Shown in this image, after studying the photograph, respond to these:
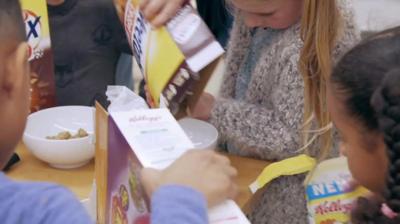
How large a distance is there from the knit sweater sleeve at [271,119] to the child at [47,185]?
407mm

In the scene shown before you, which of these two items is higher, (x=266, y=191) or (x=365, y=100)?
(x=365, y=100)

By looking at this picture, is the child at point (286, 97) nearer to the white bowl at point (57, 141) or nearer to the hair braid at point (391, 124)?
the white bowl at point (57, 141)

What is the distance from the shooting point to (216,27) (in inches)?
75.6

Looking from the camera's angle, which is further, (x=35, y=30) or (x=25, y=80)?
(x=35, y=30)

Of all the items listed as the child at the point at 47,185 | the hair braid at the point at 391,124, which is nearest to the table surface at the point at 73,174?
the child at the point at 47,185

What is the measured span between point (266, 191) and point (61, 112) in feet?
Result: 1.48

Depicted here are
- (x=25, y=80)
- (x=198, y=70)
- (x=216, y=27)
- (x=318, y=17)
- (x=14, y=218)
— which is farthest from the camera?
(x=216, y=27)

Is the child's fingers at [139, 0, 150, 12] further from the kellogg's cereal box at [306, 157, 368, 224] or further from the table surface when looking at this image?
the kellogg's cereal box at [306, 157, 368, 224]

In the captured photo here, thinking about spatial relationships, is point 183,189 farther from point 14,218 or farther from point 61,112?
point 61,112

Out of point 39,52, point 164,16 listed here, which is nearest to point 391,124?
point 164,16

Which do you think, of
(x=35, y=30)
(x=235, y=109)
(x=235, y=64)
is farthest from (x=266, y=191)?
(x=35, y=30)

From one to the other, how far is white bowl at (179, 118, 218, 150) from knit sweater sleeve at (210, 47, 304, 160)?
0.02 m

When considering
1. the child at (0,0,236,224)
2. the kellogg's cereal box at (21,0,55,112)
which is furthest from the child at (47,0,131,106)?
the child at (0,0,236,224)

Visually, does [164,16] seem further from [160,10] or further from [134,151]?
[134,151]
